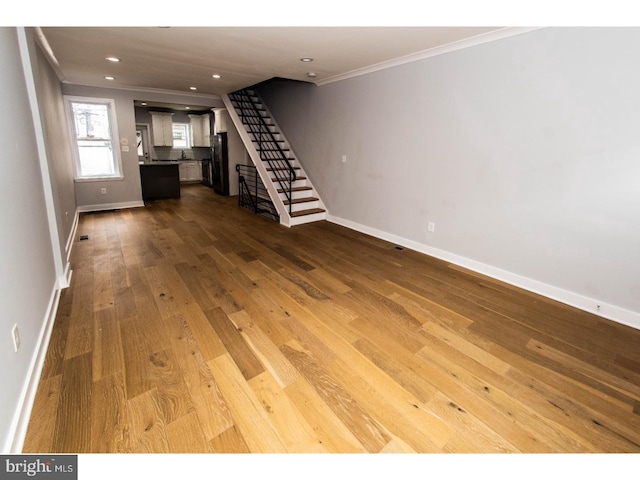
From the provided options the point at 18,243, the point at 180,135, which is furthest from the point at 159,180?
the point at 18,243

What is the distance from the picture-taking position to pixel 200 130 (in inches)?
430

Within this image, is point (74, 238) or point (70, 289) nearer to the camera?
point (70, 289)

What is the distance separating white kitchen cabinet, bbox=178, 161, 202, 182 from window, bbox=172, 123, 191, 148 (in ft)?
2.59

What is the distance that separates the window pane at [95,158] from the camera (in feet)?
20.3

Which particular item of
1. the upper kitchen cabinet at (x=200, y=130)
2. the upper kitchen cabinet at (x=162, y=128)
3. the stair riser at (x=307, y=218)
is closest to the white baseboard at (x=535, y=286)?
the stair riser at (x=307, y=218)

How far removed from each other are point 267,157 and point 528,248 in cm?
488

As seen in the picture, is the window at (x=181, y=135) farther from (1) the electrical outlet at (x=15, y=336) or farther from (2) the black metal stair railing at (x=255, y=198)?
(1) the electrical outlet at (x=15, y=336)

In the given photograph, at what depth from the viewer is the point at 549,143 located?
290cm

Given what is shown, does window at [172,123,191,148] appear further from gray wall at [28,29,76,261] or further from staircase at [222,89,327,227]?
gray wall at [28,29,76,261]

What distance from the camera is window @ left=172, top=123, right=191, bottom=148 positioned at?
10.7 metres

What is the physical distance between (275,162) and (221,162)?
2.43 metres
